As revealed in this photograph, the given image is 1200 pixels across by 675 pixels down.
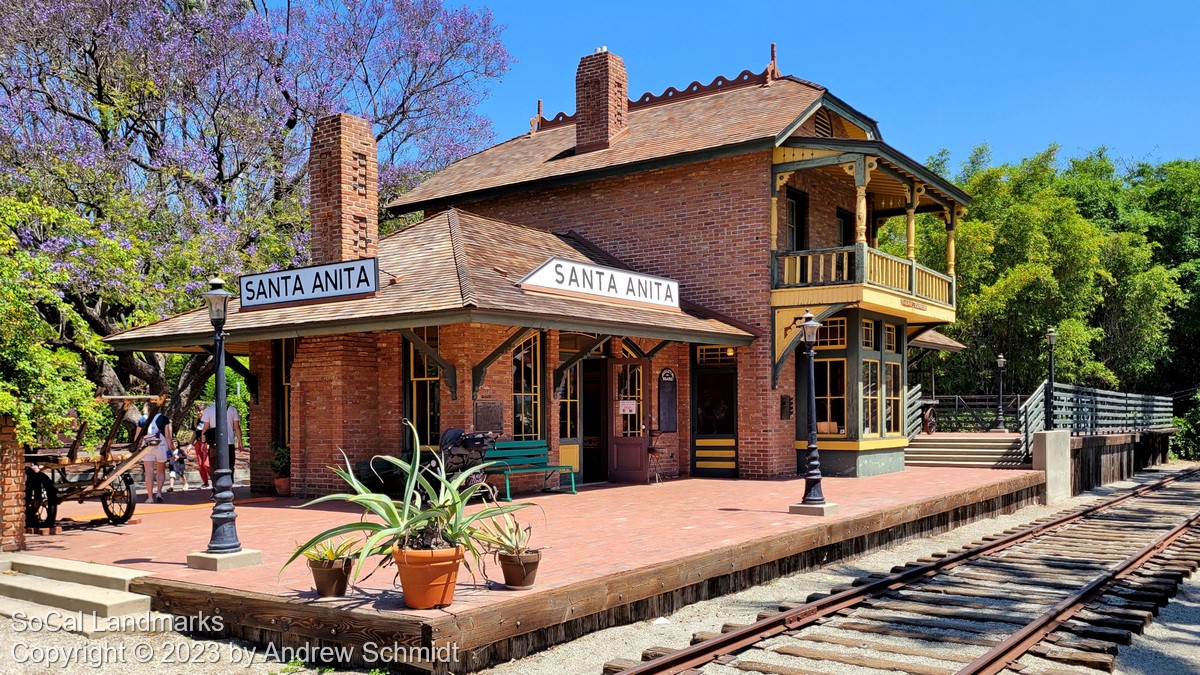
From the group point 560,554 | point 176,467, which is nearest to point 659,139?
point 176,467

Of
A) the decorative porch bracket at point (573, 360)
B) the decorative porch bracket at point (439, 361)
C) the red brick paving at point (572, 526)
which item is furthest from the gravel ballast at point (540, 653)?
the decorative porch bracket at point (573, 360)

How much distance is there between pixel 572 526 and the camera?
11078 millimetres

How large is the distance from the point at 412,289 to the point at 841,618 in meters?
7.54

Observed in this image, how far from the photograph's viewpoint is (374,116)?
2772cm

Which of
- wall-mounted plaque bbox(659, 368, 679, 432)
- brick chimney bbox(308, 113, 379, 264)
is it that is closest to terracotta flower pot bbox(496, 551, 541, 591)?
brick chimney bbox(308, 113, 379, 264)

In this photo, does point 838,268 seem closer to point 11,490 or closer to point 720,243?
point 720,243

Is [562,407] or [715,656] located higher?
[562,407]

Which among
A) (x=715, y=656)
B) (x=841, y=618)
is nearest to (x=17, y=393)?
(x=715, y=656)

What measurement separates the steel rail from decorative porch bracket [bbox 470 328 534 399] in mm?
7128

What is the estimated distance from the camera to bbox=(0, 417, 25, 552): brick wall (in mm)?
9828

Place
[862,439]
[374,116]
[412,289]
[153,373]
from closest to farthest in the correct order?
[412,289] < [862,439] < [153,373] < [374,116]

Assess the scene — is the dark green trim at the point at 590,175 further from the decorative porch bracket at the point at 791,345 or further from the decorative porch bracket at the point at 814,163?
the decorative porch bracket at the point at 791,345

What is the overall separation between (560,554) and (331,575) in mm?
2491

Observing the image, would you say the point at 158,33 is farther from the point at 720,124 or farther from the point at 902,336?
the point at 902,336
